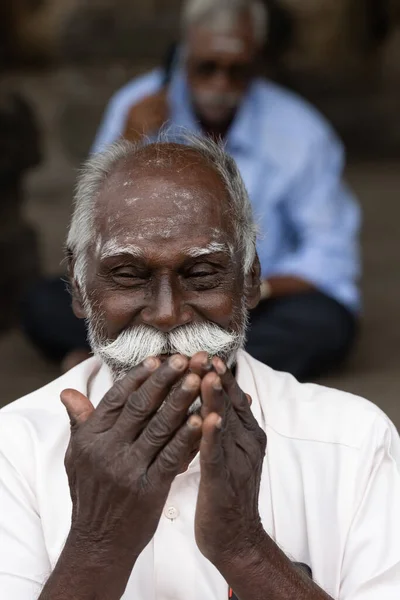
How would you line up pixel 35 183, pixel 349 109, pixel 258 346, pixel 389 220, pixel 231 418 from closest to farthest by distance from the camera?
pixel 231 418
pixel 258 346
pixel 389 220
pixel 35 183
pixel 349 109

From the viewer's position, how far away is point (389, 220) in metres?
8.55

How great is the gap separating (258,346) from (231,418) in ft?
9.42

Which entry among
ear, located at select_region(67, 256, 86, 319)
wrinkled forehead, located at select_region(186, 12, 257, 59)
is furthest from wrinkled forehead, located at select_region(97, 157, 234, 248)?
wrinkled forehead, located at select_region(186, 12, 257, 59)

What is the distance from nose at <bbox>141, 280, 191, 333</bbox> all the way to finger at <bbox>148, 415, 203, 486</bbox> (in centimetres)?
40

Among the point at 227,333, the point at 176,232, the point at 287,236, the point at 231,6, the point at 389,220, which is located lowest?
the point at 389,220

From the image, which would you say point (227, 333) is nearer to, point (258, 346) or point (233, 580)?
point (233, 580)

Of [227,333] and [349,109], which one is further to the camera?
[349,109]

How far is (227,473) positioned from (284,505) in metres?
0.45

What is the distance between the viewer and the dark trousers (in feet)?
17.4

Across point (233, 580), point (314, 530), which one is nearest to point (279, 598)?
point (233, 580)

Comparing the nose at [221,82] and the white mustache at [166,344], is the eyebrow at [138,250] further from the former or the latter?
the nose at [221,82]

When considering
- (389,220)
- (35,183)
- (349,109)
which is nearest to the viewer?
(389,220)

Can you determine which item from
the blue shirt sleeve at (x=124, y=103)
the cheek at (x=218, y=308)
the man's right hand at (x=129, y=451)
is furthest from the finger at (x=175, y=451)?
the blue shirt sleeve at (x=124, y=103)

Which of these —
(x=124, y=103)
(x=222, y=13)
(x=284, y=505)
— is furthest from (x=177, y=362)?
(x=124, y=103)
